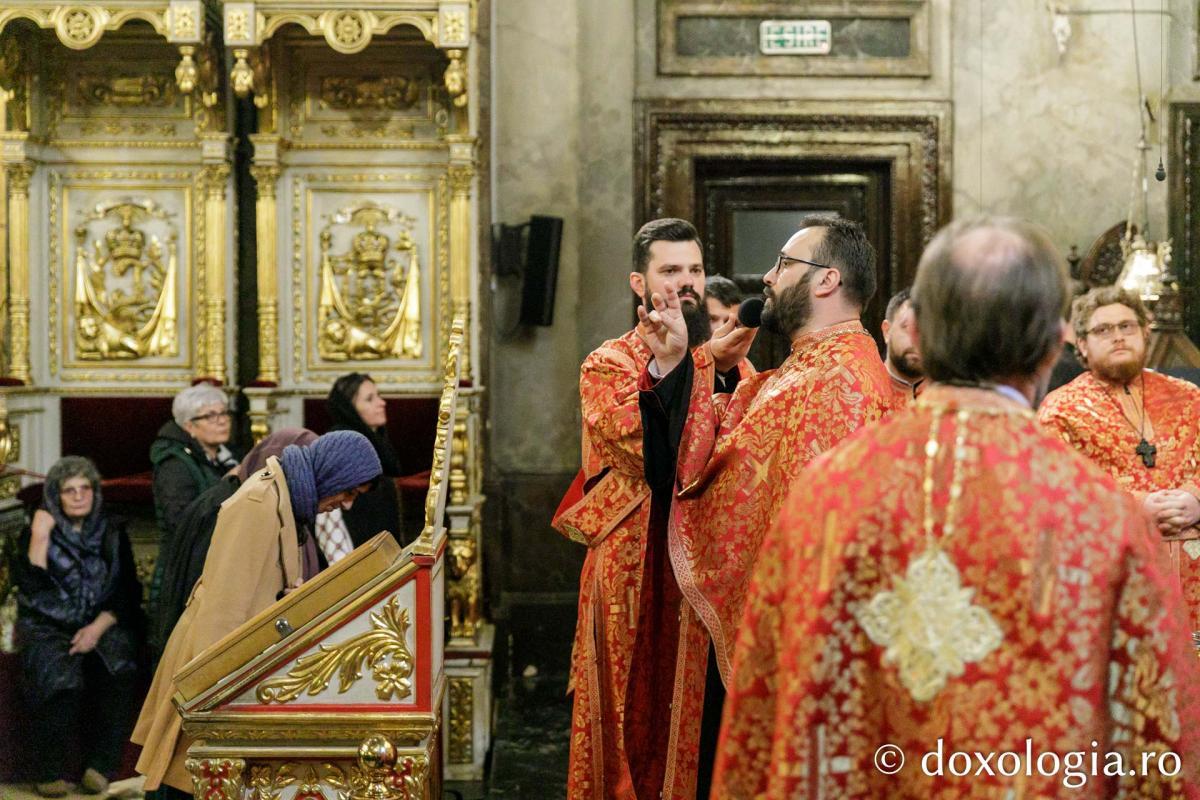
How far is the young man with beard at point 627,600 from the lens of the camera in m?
3.56

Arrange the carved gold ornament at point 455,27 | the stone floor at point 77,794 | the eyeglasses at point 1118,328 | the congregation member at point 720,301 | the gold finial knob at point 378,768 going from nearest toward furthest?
the gold finial knob at point 378,768
the eyeglasses at point 1118,328
the congregation member at point 720,301
the stone floor at point 77,794
the carved gold ornament at point 455,27

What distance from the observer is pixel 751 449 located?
305cm

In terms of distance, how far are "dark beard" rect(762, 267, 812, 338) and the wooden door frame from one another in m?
4.22

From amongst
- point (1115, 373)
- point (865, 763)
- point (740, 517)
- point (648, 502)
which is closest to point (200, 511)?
point (648, 502)

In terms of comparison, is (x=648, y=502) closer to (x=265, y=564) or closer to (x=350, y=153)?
(x=265, y=564)

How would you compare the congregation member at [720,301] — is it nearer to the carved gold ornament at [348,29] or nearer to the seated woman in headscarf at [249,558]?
the seated woman in headscarf at [249,558]

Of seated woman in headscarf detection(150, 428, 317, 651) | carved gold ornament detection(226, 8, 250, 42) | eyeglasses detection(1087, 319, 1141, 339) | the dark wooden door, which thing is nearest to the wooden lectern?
seated woman in headscarf detection(150, 428, 317, 651)

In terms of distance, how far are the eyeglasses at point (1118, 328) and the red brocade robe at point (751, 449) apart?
154 cm

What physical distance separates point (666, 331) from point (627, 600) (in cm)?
94

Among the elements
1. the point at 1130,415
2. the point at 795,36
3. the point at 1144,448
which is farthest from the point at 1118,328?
the point at 795,36

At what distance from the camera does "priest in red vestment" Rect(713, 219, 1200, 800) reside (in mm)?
1662

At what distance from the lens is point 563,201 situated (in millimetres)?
7121

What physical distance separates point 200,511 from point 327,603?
58 cm

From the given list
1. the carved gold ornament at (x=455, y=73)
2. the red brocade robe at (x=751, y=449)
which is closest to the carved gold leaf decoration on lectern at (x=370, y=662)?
the red brocade robe at (x=751, y=449)
